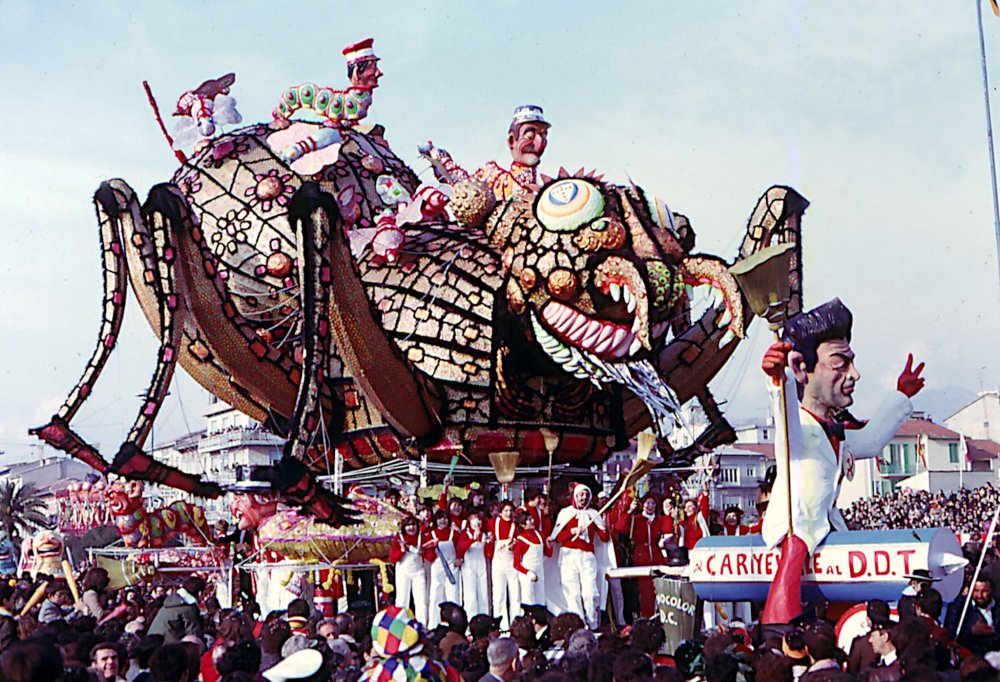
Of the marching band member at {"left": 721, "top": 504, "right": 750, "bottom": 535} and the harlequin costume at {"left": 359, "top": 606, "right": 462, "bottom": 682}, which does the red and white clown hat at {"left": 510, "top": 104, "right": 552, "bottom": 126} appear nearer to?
the marching band member at {"left": 721, "top": 504, "right": 750, "bottom": 535}

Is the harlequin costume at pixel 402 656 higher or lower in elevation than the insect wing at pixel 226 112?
lower

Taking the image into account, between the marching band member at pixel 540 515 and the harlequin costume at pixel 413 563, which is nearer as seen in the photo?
the marching band member at pixel 540 515

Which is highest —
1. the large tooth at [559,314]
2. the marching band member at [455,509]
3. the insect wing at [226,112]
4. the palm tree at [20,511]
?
the insect wing at [226,112]

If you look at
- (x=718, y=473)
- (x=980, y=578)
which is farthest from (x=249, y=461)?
(x=980, y=578)

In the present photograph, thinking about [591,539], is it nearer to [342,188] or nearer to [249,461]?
[342,188]

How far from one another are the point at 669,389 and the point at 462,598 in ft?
11.7

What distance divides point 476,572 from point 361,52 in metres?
7.77

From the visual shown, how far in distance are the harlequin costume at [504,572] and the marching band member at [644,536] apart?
125 centimetres

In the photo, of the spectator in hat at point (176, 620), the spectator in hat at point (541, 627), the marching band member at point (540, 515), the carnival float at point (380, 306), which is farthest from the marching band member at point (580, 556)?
the spectator in hat at point (176, 620)

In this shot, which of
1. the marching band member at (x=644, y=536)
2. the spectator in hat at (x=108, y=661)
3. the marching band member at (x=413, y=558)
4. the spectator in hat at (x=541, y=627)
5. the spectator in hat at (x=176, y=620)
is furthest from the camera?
the marching band member at (x=644, y=536)

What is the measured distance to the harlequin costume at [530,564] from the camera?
47.6 ft

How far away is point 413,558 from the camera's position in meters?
15.2

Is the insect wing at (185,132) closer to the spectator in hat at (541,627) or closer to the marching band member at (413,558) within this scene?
the marching band member at (413,558)

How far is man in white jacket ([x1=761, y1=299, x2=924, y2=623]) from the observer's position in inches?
379
